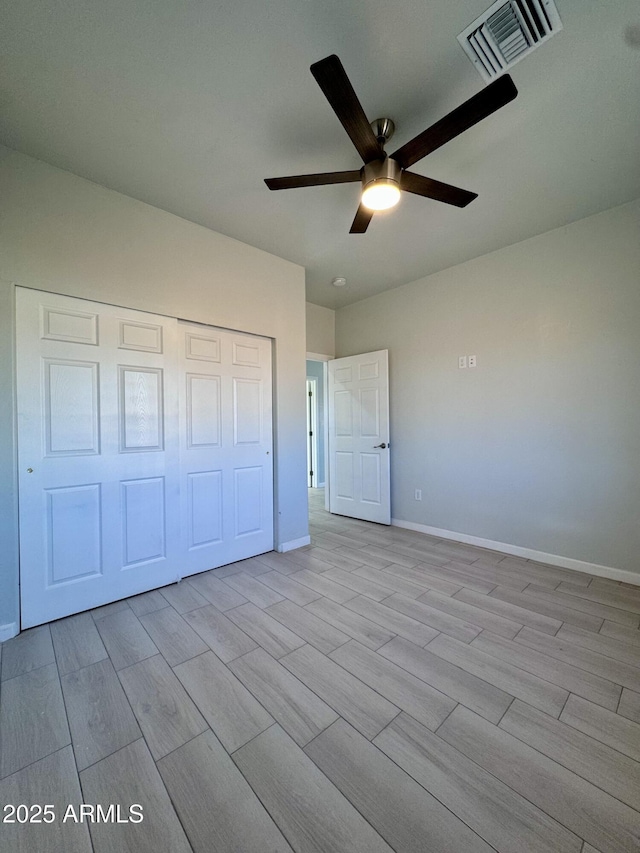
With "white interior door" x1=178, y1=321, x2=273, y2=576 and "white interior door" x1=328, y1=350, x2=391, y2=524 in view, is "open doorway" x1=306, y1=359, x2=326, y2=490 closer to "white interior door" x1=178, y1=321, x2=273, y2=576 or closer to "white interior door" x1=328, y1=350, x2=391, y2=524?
"white interior door" x1=328, y1=350, x2=391, y2=524

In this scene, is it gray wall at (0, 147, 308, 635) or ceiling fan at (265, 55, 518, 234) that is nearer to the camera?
ceiling fan at (265, 55, 518, 234)

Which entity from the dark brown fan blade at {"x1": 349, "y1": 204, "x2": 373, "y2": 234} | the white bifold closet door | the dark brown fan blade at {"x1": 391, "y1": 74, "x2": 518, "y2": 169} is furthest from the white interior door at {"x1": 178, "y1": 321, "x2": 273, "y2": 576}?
the dark brown fan blade at {"x1": 391, "y1": 74, "x2": 518, "y2": 169}

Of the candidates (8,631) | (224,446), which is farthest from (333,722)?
(224,446)

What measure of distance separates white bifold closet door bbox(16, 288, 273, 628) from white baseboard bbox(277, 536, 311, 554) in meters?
0.19

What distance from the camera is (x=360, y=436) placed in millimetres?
4176

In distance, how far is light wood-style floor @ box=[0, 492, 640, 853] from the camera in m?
0.98

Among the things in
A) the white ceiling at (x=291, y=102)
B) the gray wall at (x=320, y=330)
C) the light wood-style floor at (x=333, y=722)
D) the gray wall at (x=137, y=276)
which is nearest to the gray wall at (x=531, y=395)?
the white ceiling at (x=291, y=102)

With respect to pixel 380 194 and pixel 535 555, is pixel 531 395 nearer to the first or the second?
pixel 535 555

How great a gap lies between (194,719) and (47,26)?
2875mm

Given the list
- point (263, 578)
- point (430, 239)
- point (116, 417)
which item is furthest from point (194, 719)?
point (430, 239)

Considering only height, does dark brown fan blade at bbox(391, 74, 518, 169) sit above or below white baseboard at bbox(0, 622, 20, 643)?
above

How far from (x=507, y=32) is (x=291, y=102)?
948 millimetres

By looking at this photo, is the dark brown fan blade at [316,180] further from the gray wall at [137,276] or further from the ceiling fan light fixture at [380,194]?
the gray wall at [137,276]

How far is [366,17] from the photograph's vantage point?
130 centimetres
